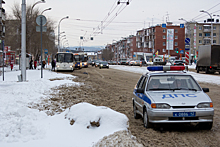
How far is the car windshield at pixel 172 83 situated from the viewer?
773 centimetres

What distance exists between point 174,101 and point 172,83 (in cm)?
119

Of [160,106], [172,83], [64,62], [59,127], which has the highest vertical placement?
[64,62]

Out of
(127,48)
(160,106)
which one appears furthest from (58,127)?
(127,48)

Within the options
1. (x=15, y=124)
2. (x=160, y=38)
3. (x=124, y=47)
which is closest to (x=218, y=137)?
(x=15, y=124)

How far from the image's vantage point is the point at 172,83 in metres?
7.86

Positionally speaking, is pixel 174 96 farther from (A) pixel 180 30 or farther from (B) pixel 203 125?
(A) pixel 180 30

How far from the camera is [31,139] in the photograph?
5.90m

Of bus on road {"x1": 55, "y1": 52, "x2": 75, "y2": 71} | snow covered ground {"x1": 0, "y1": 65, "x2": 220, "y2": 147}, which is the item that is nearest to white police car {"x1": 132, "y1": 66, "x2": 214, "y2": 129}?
snow covered ground {"x1": 0, "y1": 65, "x2": 220, "y2": 147}

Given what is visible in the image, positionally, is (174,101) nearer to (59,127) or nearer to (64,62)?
(59,127)

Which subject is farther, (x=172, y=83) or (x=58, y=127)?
(x=172, y=83)

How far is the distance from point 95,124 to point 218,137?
2.72m

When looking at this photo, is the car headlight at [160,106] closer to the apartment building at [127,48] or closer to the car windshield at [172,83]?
the car windshield at [172,83]

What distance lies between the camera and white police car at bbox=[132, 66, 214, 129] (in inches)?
262

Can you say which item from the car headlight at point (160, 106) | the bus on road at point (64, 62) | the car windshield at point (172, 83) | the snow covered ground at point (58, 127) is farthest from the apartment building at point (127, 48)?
the car headlight at point (160, 106)
